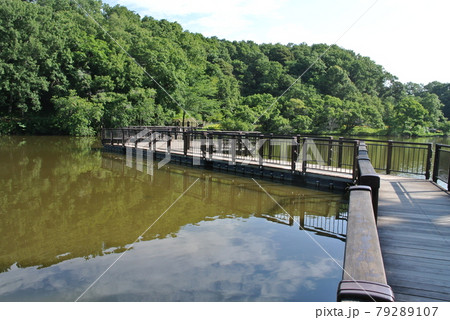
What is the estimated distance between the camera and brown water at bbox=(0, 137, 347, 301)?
14.7ft

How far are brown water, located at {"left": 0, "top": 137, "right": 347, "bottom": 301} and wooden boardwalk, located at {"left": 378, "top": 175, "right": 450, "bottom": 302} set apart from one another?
873mm

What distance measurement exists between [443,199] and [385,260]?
3.68 m

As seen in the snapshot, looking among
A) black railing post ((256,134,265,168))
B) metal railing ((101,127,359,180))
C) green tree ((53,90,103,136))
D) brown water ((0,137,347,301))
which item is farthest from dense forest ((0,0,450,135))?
brown water ((0,137,347,301))

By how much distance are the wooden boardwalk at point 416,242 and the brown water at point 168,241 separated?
0.87m

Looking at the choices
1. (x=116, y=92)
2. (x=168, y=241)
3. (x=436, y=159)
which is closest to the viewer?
(x=168, y=241)

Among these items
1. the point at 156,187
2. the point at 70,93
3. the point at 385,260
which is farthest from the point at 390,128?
the point at 385,260

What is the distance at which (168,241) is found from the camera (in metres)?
6.19

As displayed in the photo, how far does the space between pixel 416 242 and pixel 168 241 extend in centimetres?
391

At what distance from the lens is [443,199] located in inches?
269

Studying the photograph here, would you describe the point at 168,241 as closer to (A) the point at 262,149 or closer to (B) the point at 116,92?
(A) the point at 262,149

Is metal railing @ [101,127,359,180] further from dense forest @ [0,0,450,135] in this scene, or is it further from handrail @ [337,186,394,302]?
dense forest @ [0,0,450,135]

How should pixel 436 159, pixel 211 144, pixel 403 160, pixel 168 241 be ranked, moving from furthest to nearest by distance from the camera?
pixel 211 144
pixel 403 160
pixel 436 159
pixel 168 241

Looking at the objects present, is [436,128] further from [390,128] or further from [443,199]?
[443,199]

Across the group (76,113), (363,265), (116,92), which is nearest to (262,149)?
(363,265)
